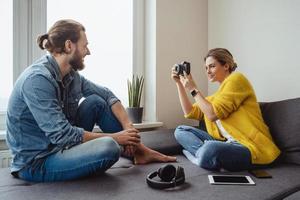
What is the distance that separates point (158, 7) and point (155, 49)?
14.5 inches

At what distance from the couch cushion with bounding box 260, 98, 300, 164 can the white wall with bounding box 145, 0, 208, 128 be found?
98cm

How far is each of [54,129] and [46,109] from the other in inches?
3.7

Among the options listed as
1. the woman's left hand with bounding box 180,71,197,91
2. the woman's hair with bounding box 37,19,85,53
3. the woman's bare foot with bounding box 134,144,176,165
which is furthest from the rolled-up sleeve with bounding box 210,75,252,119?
the woman's hair with bounding box 37,19,85,53

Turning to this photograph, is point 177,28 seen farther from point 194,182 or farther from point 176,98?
point 194,182

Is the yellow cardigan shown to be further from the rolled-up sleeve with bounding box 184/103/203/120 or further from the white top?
the rolled-up sleeve with bounding box 184/103/203/120

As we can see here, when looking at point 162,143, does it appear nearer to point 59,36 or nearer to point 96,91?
point 96,91

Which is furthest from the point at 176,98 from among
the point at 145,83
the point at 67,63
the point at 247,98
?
the point at 67,63

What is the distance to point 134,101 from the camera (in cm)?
263

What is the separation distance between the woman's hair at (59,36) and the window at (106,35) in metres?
0.80

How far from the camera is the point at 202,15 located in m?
3.12

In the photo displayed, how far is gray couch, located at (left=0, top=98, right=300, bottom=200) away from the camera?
1.28 m

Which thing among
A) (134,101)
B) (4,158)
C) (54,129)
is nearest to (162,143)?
(134,101)

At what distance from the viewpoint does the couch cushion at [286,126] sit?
191cm

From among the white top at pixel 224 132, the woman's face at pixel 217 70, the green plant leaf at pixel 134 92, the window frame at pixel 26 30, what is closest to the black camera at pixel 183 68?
the woman's face at pixel 217 70
